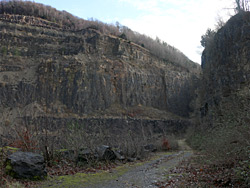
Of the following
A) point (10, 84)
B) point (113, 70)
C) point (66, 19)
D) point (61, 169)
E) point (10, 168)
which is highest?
point (66, 19)

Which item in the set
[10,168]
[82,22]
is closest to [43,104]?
[10,168]

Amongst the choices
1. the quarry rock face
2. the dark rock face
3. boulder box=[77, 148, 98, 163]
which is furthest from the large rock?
the quarry rock face

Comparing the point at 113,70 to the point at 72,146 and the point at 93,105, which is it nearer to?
the point at 93,105

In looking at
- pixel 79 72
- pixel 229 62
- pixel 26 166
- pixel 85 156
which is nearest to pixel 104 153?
pixel 85 156

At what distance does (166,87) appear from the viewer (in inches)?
2422

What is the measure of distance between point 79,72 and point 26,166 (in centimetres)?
3883

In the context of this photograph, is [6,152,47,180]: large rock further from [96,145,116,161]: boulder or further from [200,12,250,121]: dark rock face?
[200,12,250,121]: dark rock face

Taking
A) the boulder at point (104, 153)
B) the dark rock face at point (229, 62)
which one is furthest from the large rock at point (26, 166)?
the dark rock face at point (229, 62)

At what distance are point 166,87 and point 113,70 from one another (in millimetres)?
16681

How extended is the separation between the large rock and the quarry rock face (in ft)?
101

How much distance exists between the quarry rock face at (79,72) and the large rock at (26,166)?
101 ft

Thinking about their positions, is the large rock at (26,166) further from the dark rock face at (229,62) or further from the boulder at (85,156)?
the dark rock face at (229,62)

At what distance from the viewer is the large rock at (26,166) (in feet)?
30.2

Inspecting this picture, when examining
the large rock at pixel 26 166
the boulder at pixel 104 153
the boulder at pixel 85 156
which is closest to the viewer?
the large rock at pixel 26 166
